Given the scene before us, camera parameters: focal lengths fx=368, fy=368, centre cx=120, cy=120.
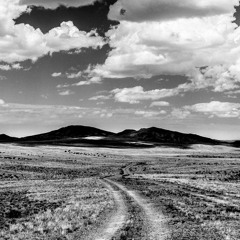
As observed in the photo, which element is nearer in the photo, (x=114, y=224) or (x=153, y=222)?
(x=114, y=224)

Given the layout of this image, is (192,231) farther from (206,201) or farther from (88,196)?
(88,196)

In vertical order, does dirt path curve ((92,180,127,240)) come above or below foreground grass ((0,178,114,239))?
above

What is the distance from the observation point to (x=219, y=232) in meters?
18.7

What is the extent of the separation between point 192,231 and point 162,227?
1651 mm

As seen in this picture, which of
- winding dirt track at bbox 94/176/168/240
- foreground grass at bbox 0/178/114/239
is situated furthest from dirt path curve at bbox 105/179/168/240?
foreground grass at bbox 0/178/114/239

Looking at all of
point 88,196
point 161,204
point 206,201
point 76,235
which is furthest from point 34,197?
point 76,235

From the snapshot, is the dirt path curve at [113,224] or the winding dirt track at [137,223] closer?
the dirt path curve at [113,224]

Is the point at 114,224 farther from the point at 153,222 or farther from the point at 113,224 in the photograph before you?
the point at 153,222

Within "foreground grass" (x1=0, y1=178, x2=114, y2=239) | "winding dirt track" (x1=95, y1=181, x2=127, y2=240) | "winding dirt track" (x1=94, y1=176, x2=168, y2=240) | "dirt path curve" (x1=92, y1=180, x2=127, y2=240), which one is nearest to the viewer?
"dirt path curve" (x1=92, y1=180, x2=127, y2=240)

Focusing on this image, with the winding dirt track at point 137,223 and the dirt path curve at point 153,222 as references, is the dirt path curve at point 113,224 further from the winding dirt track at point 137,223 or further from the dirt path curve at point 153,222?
the dirt path curve at point 153,222

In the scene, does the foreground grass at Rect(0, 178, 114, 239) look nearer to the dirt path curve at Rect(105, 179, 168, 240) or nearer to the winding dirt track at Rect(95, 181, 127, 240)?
the winding dirt track at Rect(95, 181, 127, 240)

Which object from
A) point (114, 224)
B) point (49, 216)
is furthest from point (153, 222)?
point (49, 216)

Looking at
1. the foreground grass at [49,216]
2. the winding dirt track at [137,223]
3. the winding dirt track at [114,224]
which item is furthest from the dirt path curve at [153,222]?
the foreground grass at [49,216]

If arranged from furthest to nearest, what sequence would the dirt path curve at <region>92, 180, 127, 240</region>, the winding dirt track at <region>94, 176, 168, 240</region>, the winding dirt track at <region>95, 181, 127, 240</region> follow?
the winding dirt track at <region>94, 176, 168, 240</region> → the winding dirt track at <region>95, 181, 127, 240</region> → the dirt path curve at <region>92, 180, 127, 240</region>
